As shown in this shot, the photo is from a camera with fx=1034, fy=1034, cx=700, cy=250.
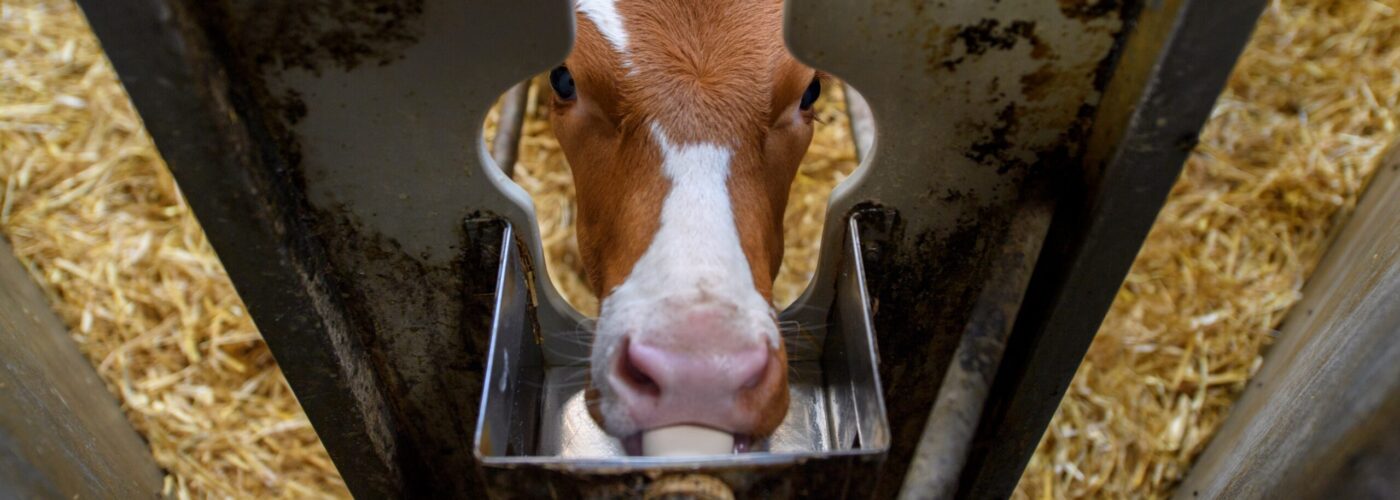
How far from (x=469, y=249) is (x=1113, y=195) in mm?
725

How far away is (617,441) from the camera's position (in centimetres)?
138

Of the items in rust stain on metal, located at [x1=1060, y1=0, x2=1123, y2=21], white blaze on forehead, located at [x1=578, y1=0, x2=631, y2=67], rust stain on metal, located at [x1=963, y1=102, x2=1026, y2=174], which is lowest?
white blaze on forehead, located at [x1=578, y1=0, x2=631, y2=67]

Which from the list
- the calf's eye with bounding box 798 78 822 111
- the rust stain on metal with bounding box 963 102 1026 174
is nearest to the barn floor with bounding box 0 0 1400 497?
the calf's eye with bounding box 798 78 822 111

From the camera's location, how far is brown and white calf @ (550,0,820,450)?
1.31 metres

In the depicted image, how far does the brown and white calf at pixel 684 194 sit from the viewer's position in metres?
Answer: 1.31

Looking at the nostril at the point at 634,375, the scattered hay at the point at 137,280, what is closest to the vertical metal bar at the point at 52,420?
the scattered hay at the point at 137,280

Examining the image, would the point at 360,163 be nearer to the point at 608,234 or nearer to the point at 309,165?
the point at 309,165

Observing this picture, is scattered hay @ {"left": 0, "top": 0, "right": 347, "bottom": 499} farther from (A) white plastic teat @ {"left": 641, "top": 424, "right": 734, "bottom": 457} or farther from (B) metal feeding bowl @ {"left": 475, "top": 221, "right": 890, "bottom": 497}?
(A) white plastic teat @ {"left": 641, "top": 424, "right": 734, "bottom": 457}

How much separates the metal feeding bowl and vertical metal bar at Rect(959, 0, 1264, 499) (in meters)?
0.22

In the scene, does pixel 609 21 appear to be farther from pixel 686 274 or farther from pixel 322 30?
pixel 322 30

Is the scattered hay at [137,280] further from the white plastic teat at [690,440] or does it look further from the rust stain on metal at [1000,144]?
the rust stain on metal at [1000,144]

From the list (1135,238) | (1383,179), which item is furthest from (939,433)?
(1383,179)

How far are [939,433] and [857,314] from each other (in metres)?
0.16

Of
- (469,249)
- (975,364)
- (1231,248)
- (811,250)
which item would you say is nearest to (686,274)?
(469,249)
